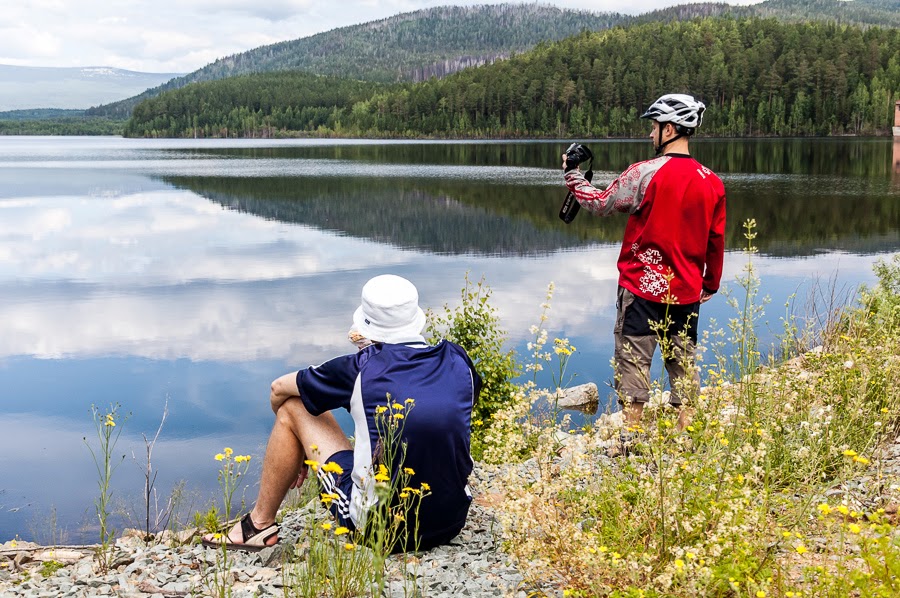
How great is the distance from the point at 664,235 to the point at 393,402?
241cm

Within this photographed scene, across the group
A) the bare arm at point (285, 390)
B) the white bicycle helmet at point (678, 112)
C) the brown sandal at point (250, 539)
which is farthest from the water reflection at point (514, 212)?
the bare arm at point (285, 390)

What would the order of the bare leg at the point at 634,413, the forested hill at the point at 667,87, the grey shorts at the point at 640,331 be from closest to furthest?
the bare leg at the point at 634,413 < the grey shorts at the point at 640,331 < the forested hill at the point at 667,87

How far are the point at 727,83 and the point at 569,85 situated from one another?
894 inches

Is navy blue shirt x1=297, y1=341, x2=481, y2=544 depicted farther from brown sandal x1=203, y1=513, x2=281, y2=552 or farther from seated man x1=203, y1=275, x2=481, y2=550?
brown sandal x1=203, y1=513, x2=281, y2=552

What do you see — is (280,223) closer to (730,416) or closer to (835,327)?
(835,327)

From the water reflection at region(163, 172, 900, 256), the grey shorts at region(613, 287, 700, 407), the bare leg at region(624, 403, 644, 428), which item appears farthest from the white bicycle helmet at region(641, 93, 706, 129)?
the water reflection at region(163, 172, 900, 256)

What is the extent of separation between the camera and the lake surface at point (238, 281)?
8.90 meters

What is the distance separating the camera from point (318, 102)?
172 metres

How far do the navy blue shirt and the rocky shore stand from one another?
1.02 ft

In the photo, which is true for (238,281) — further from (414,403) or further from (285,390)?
(414,403)

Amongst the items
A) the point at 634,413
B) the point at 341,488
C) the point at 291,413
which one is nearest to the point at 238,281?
the point at 634,413

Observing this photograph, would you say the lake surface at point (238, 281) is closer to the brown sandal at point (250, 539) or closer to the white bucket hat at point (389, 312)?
the brown sandal at point (250, 539)

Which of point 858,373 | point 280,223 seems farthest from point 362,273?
point 858,373

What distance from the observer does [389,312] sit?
161 inches
